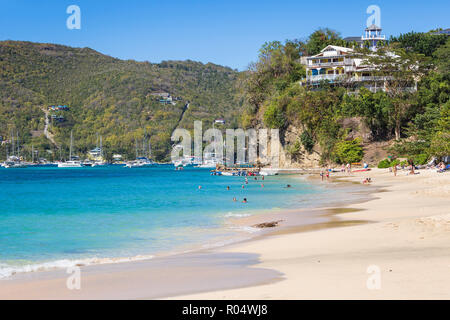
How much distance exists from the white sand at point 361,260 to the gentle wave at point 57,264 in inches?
122

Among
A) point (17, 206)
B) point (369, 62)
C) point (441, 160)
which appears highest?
point (369, 62)

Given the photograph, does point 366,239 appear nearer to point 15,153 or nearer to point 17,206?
point 17,206

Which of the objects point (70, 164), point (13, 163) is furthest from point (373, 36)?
point (13, 163)

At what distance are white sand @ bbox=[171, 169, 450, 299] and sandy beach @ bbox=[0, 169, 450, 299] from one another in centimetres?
1

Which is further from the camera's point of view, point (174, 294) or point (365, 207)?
point (365, 207)

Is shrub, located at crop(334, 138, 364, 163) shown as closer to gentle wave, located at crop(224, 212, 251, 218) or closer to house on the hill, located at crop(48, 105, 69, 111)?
gentle wave, located at crop(224, 212, 251, 218)

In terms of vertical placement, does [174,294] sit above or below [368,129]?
below

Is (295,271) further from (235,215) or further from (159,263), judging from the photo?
(235,215)

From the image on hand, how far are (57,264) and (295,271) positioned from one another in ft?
22.7

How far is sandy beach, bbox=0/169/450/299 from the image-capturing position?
29.1 ft

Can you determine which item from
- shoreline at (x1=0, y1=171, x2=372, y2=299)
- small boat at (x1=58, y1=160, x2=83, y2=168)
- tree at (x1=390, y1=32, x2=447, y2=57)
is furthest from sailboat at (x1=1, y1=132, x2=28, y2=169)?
shoreline at (x1=0, y1=171, x2=372, y2=299)

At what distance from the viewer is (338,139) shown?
67.2 metres
